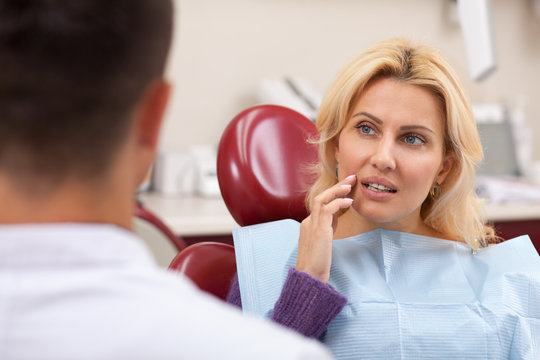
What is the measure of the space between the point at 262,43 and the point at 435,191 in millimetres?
1749

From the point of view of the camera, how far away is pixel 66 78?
552 mm

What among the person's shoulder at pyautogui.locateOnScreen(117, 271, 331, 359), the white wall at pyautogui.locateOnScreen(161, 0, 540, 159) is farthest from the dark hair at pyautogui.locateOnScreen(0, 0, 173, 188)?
the white wall at pyautogui.locateOnScreen(161, 0, 540, 159)

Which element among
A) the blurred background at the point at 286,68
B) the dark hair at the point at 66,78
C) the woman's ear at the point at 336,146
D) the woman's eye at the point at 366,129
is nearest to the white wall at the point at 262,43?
the blurred background at the point at 286,68

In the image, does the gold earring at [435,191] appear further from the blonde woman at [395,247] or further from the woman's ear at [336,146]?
the woman's ear at [336,146]

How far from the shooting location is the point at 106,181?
23.5 inches

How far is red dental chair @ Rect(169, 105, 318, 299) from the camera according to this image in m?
1.43

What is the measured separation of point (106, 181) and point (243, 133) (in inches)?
35.9

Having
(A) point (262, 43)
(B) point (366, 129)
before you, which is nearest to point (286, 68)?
(A) point (262, 43)

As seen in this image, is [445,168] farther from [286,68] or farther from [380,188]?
[286,68]

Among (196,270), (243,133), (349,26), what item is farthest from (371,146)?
(349,26)

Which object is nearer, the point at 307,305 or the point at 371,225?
the point at 307,305

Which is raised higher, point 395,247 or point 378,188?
point 378,188

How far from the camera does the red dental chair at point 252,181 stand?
4.68 ft

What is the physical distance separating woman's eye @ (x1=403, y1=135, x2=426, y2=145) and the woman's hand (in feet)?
0.40
